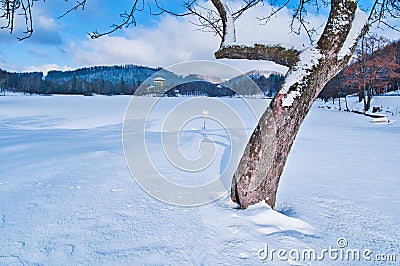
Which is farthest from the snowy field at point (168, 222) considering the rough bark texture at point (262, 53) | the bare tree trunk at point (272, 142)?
the rough bark texture at point (262, 53)

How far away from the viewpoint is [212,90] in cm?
1273

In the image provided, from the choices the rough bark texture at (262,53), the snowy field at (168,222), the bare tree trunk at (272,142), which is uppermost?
the rough bark texture at (262,53)

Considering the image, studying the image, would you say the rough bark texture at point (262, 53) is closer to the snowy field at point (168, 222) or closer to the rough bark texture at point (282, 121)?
the rough bark texture at point (282, 121)

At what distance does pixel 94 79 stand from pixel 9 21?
234 ft

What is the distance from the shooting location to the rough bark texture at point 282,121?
8.52 ft

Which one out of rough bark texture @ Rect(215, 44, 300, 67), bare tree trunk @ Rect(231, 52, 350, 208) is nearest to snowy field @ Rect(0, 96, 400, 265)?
bare tree trunk @ Rect(231, 52, 350, 208)

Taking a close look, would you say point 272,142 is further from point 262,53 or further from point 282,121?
point 262,53

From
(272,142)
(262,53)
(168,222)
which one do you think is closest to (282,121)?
(272,142)

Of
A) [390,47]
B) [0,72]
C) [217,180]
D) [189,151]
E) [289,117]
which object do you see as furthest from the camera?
[0,72]

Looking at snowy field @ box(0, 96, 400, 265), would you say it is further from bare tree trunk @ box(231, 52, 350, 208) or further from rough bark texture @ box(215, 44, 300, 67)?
rough bark texture @ box(215, 44, 300, 67)

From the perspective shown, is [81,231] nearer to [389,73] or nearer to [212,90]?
[212,90]

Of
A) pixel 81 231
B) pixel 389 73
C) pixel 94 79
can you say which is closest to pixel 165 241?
pixel 81 231

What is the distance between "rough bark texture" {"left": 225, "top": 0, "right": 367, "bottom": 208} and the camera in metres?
2.60

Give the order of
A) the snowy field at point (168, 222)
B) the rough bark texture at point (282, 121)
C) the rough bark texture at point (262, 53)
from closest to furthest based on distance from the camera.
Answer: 1. the snowy field at point (168, 222)
2. the rough bark texture at point (282, 121)
3. the rough bark texture at point (262, 53)
